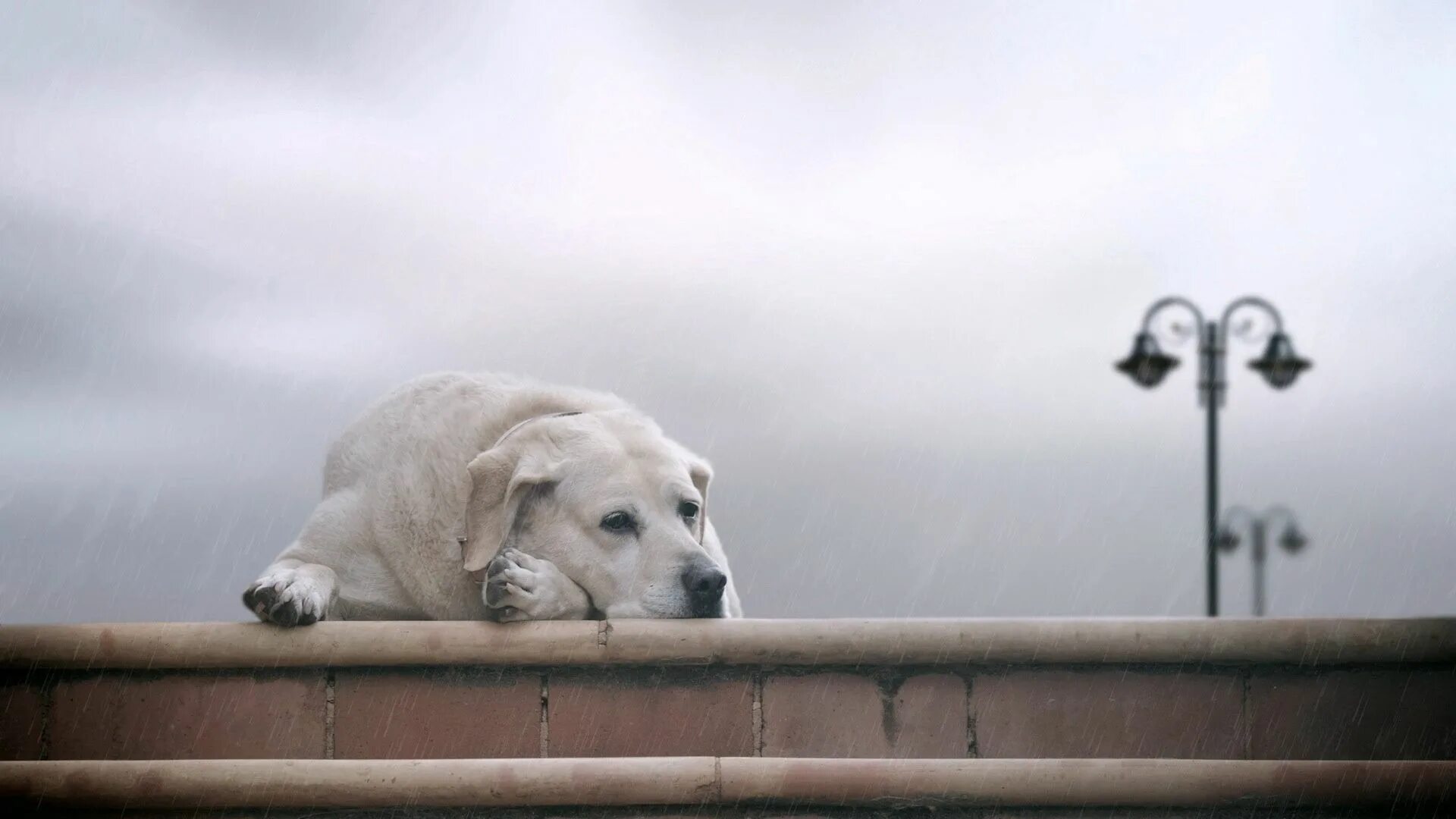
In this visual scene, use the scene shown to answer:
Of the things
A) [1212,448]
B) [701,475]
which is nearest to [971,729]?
[701,475]

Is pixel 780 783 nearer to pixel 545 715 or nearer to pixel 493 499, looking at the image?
pixel 545 715

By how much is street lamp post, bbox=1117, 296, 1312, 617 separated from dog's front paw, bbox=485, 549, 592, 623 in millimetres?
9212

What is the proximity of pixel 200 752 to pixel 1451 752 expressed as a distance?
4.31 m

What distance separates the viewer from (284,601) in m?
4.27

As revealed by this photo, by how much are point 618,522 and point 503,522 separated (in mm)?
457

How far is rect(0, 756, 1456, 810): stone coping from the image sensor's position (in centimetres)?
397

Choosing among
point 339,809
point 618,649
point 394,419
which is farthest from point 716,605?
point 394,419

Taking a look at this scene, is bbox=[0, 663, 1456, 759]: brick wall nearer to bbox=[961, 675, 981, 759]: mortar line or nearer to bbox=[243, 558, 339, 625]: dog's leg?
bbox=[961, 675, 981, 759]: mortar line

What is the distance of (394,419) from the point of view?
552 cm

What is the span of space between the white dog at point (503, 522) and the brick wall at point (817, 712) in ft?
1.08

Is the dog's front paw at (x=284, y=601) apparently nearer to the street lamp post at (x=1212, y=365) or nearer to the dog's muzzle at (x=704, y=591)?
the dog's muzzle at (x=704, y=591)

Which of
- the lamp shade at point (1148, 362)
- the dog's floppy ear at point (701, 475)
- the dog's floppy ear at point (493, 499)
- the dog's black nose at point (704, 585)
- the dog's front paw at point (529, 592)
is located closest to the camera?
the dog's front paw at point (529, 592)

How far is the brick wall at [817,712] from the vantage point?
420 cm

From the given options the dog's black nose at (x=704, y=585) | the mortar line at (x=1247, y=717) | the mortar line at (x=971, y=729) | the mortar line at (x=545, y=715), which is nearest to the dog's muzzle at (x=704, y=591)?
the dog's black nose at (x=704, y=585)
